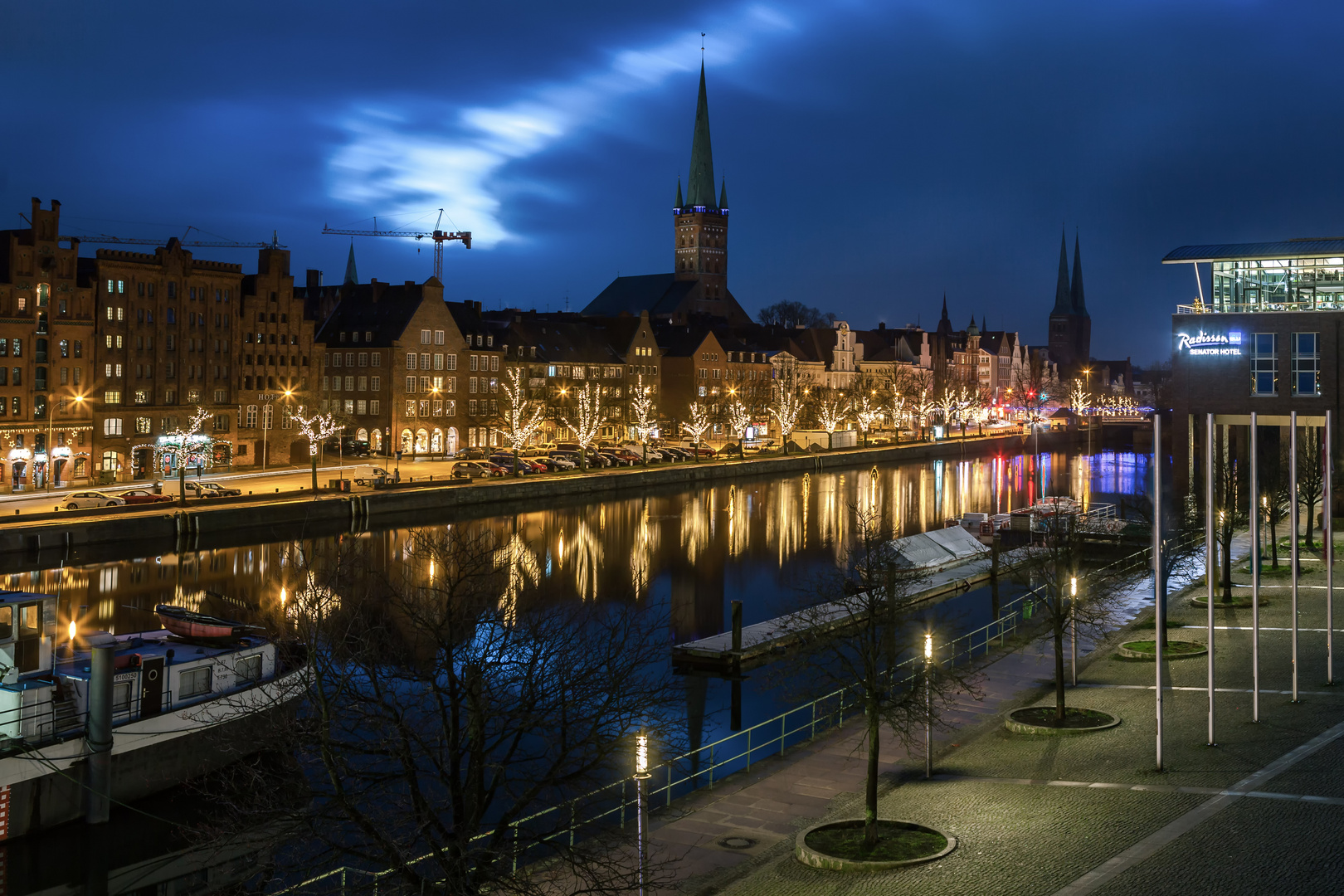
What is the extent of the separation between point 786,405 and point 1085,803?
9314 centimetres

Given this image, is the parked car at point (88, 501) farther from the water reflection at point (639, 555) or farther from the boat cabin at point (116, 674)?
the boat cabin at point (116, 674)

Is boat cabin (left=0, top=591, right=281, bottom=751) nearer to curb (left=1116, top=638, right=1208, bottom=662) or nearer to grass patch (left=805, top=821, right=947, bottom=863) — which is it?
grass patch (left=805, top=821, right=947, bottom=863)

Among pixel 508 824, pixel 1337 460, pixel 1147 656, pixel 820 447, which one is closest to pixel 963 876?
pixel 508 824

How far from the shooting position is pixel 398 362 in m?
97.9

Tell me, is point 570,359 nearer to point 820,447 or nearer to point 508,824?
point 820,447

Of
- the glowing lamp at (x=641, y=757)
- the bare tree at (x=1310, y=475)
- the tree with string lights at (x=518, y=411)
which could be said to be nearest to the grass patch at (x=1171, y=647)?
the bare tree at (x=1310, y=475)

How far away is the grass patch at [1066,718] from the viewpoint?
24031 mm

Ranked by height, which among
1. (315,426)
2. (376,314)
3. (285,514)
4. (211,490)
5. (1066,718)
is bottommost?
(1066,718)

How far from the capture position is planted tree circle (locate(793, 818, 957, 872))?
17109mm

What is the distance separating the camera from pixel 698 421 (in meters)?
115

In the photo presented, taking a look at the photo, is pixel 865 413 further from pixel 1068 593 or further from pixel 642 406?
pixel 1068 593

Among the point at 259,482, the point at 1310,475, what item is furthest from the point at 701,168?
the point at 1310,475

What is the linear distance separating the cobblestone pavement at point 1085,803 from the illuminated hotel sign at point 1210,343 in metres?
35.6

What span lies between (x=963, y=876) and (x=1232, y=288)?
5453 centimetres
